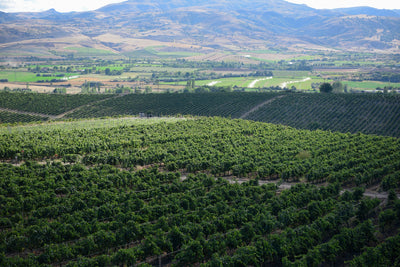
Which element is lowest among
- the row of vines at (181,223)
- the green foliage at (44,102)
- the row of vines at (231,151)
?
the row of vines at (181,223)

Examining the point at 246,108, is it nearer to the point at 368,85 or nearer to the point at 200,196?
the point at 200,196

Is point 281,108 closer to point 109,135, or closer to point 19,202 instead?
point 109,135

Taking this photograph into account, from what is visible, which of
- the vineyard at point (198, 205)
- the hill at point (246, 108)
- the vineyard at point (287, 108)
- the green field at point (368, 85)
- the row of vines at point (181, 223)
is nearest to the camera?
the row of vines at point (181, 223)

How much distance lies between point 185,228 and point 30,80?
185 meters

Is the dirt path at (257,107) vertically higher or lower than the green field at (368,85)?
lower

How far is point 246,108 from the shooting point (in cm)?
10694

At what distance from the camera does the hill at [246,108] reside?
294 ft

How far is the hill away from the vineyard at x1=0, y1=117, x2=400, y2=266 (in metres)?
28.5

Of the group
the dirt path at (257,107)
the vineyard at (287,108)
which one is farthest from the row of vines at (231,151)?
the dirt path at (257,107)

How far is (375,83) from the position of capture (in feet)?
557

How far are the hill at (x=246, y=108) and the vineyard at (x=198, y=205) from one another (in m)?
28.5

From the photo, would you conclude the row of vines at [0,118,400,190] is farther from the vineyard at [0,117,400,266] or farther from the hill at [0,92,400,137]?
the hill at [0,92,400,137]

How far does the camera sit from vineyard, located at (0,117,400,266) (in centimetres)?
2741

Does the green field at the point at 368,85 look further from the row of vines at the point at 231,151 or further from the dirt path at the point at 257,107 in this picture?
the row of vines at the point at 231,151
